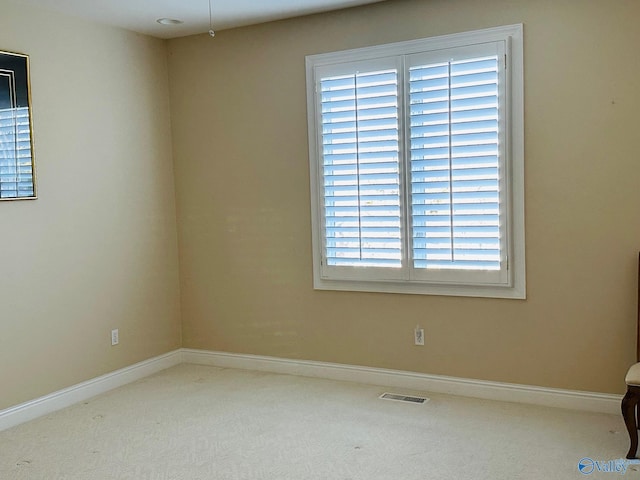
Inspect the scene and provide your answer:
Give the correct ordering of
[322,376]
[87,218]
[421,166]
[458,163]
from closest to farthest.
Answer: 1. [458,163]
2. [421,166]
3. [87,218]
4. [322,376]

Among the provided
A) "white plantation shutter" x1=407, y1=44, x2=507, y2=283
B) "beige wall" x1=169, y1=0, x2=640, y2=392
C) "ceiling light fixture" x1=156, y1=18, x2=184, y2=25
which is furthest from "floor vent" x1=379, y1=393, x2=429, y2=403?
"ceiling light fixture" x1=156, y1=18, x2=184, y2=25

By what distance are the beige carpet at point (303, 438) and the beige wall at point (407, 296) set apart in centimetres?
37

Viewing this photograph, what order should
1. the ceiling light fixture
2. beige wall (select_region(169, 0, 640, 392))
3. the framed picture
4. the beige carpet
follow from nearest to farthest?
1. the beige carpet
2. beige wall (select_region(169, 0, 640, 392))
3. the framed picture
4. the ceiling light fixture

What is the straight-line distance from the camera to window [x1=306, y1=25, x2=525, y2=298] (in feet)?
12.7

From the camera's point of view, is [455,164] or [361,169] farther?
[361,169]

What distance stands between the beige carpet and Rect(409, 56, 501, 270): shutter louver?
93 centimetres

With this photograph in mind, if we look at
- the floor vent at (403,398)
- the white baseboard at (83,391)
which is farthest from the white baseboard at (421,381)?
the white baseboard at (83,391)

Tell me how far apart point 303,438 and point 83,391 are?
167cm

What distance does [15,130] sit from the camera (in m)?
3.88

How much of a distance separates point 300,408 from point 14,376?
1.71m

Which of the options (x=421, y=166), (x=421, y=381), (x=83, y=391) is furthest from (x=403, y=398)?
(x=83, y=391)

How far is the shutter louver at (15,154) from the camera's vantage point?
3811mm

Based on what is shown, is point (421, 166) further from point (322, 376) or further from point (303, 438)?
point (303, 438)

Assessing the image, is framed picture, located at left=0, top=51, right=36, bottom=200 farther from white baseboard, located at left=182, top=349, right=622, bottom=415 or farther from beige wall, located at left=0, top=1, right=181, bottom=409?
white baseboard, located at left=182, top=349, right=622, bottom=415
